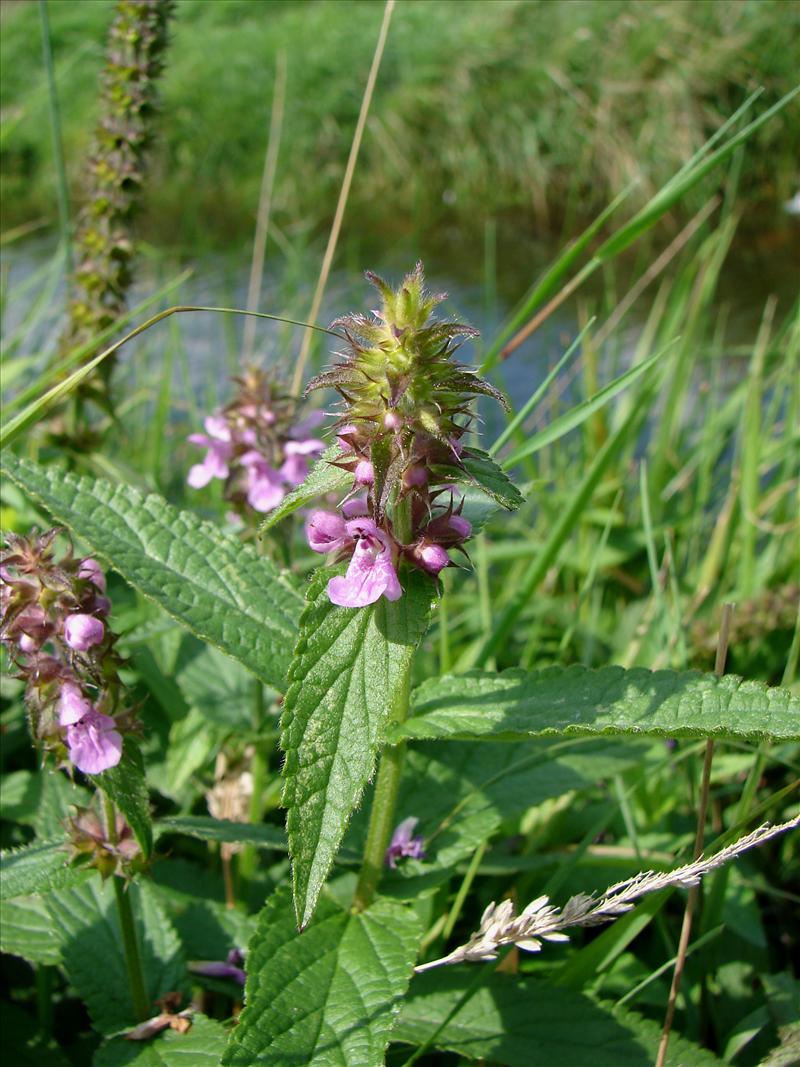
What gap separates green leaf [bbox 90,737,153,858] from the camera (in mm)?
1213

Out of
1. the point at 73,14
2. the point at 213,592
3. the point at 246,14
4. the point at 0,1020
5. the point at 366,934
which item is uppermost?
the point at 246,14

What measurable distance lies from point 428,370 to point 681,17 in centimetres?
846

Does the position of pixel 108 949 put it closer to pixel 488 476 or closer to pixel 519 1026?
pixel 519 1026

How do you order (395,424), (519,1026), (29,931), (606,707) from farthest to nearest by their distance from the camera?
(29,931) < (519,1026) < (606,707) < (395,424)

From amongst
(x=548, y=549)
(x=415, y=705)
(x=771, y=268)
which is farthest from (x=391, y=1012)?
(x=771, y=268)

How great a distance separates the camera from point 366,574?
1.09 meters

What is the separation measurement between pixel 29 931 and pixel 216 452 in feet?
2.87

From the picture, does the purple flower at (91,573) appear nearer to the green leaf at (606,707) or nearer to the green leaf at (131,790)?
the green leaf at (131,790)

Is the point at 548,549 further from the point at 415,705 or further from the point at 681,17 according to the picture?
the point at 681,17

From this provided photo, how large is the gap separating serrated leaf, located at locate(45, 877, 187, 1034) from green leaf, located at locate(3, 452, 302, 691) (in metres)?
0.41

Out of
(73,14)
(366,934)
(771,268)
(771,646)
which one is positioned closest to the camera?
(366,934)

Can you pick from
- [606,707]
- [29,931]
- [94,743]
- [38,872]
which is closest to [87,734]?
[94,743]

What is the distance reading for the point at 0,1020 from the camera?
1461mm

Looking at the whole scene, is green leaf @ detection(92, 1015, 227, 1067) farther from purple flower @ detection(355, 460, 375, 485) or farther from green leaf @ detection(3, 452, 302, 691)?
purple flower @ detection(355, 460, 375, 485)
